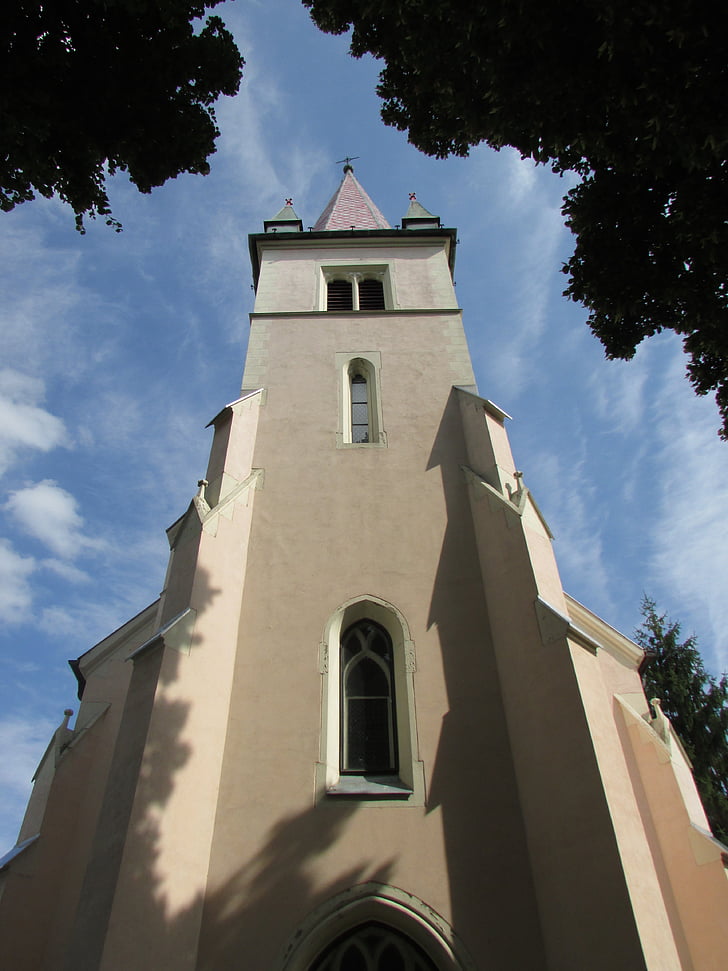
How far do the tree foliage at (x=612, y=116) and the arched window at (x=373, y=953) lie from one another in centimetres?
612

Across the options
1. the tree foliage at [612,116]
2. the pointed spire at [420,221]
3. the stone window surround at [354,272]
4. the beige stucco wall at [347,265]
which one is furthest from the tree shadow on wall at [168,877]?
the pointed spire at [420,221]

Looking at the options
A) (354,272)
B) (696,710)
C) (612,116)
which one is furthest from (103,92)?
(696,710)

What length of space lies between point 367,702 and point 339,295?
9.85 metres

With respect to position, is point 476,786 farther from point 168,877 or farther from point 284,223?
point 284,223

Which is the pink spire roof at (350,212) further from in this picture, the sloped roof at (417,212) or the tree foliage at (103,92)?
the tree foliage at (103,92)

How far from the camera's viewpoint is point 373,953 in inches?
249

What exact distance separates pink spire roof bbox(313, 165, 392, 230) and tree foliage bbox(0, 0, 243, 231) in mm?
11845

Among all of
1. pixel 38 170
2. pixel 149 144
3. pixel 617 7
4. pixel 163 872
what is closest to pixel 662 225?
pixel 617 7

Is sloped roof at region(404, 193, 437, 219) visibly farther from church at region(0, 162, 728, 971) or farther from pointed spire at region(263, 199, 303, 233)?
church at region(0, 162, 728, 971)

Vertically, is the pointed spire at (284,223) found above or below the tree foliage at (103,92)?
above

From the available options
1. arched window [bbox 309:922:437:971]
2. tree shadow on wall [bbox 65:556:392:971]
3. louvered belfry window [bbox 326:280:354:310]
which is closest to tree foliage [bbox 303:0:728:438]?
tree shadow on wall [bbox 65:556:392:971]

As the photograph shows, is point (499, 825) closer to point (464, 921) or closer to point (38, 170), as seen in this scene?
point (464, 921)

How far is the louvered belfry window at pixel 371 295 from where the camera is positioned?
1470 centimetres

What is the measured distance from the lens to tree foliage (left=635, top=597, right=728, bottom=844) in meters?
16.8
